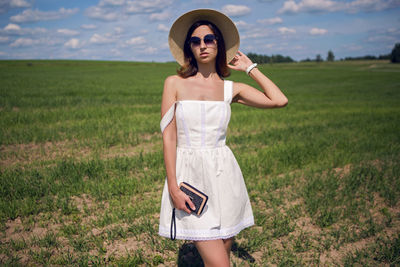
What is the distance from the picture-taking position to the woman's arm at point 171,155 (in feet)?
7.09

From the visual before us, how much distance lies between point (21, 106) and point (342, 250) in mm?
Answer: 13051

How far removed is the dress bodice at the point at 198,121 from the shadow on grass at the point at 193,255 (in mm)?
1727

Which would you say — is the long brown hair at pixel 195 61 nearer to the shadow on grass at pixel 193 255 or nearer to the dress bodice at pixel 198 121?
the dress bodice at pixel 198 121

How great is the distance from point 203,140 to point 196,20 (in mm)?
1053

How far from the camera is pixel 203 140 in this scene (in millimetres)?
2287

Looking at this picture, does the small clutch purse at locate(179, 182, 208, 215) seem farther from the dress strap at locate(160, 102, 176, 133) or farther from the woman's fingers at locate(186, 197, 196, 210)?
the dress strap at locate(160, 102, 176, 133)

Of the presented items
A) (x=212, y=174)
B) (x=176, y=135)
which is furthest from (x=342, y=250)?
(x=176, y=135)

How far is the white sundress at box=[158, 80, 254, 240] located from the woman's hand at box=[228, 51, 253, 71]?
457 mm

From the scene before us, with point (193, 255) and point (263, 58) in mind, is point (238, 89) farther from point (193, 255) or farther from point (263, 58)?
point (193, 255)

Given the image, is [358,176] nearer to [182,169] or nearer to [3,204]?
[182,169]

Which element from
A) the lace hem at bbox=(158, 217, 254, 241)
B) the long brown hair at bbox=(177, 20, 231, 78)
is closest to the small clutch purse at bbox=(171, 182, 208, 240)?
the lace hem at bbox=(158, 217, 254, 241)

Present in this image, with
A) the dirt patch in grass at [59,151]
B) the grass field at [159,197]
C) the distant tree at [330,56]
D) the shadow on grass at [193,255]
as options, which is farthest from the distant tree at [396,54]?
the shadow on grass at [193,255]

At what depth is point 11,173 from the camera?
5348 millimetres

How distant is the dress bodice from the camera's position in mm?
2230
